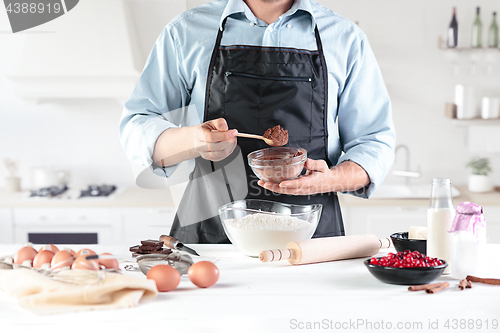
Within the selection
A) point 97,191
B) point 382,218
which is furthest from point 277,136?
point 97,191

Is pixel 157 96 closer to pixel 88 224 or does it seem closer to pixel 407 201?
pixel 88 224

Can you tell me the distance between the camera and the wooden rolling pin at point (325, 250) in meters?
1.10

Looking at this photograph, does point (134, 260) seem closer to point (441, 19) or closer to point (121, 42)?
point (121, 42)

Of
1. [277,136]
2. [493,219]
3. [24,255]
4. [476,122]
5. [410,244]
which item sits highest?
[277,136]

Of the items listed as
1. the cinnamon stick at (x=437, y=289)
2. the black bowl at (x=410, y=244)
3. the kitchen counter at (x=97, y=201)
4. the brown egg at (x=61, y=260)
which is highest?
the brown egg at (x=61, y=260)

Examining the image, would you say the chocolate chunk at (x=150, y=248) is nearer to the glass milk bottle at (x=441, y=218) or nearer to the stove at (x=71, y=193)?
the glass milk bottle at (x=441, y=218)

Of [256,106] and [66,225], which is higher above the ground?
[256,106]

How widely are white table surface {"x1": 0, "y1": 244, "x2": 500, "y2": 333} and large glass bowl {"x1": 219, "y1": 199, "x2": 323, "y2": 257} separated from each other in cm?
18

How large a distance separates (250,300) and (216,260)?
29 cm

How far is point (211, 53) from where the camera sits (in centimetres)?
152

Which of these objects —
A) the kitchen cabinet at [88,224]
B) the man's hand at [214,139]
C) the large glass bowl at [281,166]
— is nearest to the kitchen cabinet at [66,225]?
the kitchen cabinet at [88,224]

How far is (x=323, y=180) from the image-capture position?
1.32 m

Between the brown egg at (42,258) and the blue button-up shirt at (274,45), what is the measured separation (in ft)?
1.60

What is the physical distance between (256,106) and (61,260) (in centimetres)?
75
